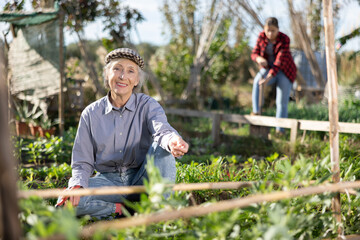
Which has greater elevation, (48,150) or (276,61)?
(276,61)

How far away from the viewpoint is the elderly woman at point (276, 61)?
14.1ft

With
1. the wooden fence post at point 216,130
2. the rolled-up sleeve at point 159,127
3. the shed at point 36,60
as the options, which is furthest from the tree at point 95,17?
the rolled-up sleeve at point 159,127

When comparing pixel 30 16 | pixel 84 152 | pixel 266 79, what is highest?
pixel 30 16

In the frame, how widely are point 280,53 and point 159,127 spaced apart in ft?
9.17

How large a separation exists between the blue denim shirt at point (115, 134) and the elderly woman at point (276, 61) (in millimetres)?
2574

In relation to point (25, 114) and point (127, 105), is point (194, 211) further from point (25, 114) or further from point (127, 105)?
point (25, 114)

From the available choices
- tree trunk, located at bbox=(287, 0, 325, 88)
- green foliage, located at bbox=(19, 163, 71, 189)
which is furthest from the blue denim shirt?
tree trunk, located at bbox=(287, 0, 325, 88)

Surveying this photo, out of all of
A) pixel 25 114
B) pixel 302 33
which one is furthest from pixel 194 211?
pixel 302 33

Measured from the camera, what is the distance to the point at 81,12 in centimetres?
589

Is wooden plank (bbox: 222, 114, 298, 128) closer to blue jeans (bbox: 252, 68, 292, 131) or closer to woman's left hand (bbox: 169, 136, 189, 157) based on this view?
blue jeans (bbox: 252, 68, 292, 131)

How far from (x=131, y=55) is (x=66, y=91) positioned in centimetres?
435

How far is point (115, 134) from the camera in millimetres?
2154

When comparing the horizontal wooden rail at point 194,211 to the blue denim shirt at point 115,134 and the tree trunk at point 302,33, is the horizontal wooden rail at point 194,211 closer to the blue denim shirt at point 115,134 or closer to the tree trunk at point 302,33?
the blue denim shirt at point 115,134

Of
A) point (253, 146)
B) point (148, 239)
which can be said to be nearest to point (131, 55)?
point (148, 239)
